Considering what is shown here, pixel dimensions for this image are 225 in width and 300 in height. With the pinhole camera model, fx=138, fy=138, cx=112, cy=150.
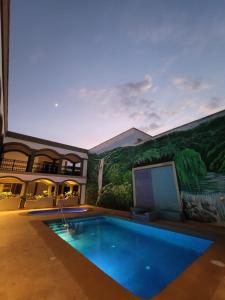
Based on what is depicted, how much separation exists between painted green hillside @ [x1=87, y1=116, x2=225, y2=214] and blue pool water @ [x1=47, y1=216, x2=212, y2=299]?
3.85 metres

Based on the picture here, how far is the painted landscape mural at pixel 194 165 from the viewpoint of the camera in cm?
787

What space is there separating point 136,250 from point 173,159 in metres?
6.72

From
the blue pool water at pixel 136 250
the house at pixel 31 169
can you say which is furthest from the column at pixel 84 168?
the blue pool water at pixel 136 250

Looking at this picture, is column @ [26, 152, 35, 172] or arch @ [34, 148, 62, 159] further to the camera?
arch @ [34, 148, 62, 159]

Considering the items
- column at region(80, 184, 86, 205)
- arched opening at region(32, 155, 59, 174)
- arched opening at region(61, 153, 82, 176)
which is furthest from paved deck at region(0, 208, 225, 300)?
arched opening at region(32, 155, 59, 174)

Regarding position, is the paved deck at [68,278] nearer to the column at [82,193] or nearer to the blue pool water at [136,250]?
the blue pool water at [136,250]

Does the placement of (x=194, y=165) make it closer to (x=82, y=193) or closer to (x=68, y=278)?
(x=68, y=278)

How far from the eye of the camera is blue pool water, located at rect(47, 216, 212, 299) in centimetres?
358

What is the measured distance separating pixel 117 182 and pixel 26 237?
9.56 meters

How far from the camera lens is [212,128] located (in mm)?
8789

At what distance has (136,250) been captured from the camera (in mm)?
5324

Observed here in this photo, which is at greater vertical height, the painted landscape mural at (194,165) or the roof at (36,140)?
the roof at (36,140)

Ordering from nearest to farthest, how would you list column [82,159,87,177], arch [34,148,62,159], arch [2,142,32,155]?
arch [2,142,32,155]
arch [34,148,62,159]
column [82,159,87,177]

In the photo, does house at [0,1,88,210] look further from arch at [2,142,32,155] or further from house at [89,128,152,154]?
house at [89,128,152,154]
